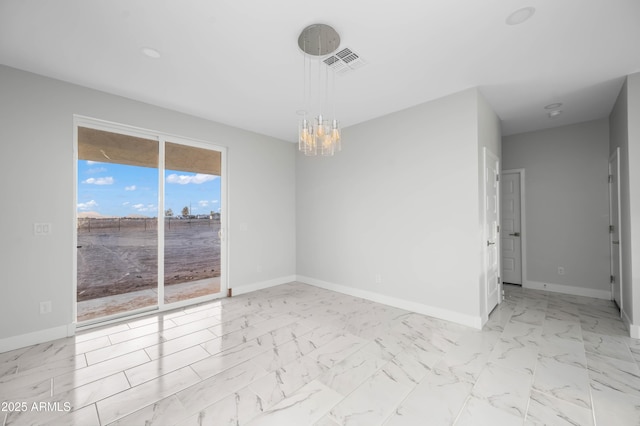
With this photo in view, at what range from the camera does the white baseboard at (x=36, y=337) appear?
2.73 metres

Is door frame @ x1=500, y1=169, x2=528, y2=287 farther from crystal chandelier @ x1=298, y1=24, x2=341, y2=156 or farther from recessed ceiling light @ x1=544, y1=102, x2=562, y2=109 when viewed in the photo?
crystal chandelier @ x1=298, y1=24, x2=341, y2=156

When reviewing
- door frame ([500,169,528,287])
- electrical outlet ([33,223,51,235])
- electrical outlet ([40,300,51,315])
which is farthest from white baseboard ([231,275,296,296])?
door frame ([500,169,528,287])

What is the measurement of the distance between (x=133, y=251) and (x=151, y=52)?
259 cm

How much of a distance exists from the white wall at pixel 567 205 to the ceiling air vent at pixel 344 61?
412 cm

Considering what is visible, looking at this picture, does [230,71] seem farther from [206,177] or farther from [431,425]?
[431,425]

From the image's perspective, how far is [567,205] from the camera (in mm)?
4586

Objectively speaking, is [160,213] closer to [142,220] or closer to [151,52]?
[142,220]

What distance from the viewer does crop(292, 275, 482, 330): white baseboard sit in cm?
328

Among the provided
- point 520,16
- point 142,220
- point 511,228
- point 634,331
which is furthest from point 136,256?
point 511,228

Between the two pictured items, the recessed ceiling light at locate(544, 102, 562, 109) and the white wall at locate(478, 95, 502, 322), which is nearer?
the white wall at locate(478, 95, 502, 322)

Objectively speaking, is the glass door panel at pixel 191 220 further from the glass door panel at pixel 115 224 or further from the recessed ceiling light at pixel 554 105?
the recessed ceiling light at pixel 554 105

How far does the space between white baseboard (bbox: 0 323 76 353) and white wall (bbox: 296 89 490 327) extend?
3565 mm

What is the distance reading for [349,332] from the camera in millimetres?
3135

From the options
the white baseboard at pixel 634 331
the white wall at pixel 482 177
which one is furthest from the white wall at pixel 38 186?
the white baseboard at pixel 634 331
